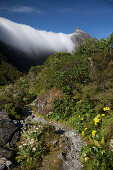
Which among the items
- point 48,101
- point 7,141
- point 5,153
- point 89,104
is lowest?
point 7,141

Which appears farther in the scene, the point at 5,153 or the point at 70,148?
the point at 70,148

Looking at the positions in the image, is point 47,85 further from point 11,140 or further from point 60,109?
point 11,140

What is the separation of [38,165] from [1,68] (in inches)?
2203

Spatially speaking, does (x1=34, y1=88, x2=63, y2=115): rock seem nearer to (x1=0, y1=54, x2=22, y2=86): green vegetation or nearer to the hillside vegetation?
the hillside vegetation

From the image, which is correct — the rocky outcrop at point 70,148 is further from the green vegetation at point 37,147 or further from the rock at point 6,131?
the rock at point 6,131

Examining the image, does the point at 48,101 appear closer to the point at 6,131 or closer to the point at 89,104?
the point at 89,104

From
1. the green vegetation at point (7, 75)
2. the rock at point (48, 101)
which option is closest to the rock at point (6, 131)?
the rock at point (48, 101)

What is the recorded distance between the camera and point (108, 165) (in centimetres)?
299

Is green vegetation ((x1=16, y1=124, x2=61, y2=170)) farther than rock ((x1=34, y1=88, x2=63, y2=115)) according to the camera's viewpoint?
No

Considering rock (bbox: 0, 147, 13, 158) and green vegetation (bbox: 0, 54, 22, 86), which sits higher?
rock (bbox: 0, 147, 13, 158)

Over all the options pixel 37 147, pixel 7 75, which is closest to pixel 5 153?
pixel 37 147

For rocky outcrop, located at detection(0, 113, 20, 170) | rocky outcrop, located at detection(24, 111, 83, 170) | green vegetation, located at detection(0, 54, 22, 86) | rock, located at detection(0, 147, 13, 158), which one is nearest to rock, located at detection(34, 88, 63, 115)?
rocky outcrop, located at detection(24, 111, 83, 170)

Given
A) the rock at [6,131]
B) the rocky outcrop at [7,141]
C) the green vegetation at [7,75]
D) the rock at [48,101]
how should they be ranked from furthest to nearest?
1. the green vegetation at [7,75]
2. the rock at [48,101]
3. the rock at [6,131]
4. the rocky outcrop at [7,141]

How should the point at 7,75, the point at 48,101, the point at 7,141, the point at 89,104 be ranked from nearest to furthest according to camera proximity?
the point at 7,141
the point at 89,104
the point at 48,101
the point at 7,75
